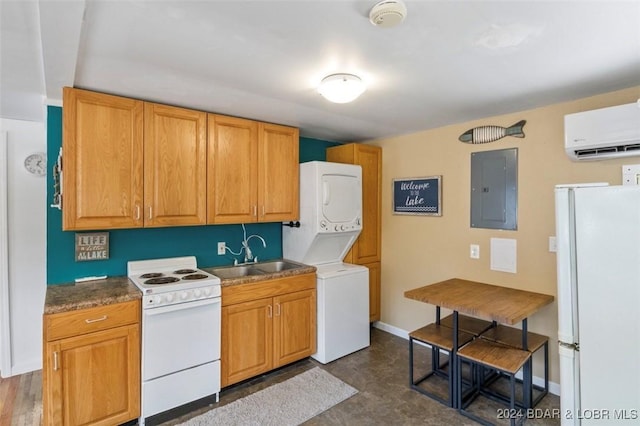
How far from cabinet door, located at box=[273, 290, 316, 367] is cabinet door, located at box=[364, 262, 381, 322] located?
100 centimetres

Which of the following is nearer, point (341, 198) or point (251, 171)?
point (251, 171)

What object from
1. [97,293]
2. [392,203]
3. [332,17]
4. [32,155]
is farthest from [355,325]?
[32,155]

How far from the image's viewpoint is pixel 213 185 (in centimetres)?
277

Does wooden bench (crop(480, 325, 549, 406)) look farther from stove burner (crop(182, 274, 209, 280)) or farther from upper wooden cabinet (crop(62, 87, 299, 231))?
stove burner (crop(182, 274, 209, 280))

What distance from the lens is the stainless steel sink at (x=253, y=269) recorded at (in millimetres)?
3021

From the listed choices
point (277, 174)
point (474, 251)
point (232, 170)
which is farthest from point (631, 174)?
point (232, 170)

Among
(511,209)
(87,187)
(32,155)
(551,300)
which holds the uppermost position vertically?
(32,155)

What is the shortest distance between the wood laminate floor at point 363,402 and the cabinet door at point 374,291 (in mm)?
748

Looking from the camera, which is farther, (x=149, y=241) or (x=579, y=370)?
(x=149, y=241)

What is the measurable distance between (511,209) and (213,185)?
2.59m

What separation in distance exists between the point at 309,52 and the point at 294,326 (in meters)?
2.26

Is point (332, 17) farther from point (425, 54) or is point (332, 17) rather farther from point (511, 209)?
point (511, 209)

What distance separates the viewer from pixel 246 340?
2.67 m

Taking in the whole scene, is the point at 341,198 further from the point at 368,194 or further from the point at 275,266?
the point at 275,266
